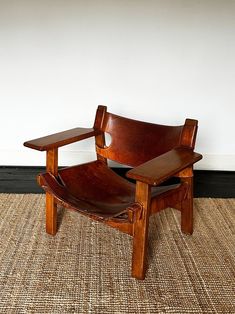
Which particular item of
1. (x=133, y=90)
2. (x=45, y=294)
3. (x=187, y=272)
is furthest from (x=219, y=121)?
(x=45, y=294)

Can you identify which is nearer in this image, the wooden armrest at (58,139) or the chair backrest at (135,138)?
the wooden armrest at (58,139)

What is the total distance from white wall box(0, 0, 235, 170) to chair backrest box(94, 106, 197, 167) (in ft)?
2.74

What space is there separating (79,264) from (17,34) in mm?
1801

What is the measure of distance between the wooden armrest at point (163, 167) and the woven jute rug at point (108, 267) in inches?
20.1

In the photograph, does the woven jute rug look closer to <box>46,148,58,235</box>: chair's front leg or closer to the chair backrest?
<box>46,148,58,235</box>: chair's front leg

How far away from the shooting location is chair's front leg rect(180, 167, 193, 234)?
164 cm

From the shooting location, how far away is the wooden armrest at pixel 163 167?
1.27m

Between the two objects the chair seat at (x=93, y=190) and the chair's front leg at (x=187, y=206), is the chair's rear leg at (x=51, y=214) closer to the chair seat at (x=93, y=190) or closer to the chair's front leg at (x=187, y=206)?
the chair seat at (x=93, y=190)

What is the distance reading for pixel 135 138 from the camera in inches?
72.7

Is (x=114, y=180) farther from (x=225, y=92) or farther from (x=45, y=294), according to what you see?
(x=225, y=92)

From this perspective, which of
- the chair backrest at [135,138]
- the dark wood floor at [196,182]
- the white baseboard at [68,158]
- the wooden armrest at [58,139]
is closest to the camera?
the wooden armrest at [58,139]

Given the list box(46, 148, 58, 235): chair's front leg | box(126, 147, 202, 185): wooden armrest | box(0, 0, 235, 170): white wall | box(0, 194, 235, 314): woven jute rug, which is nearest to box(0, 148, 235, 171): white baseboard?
box(0, 0, 235, 170): white wall

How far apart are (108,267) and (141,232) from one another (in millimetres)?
298

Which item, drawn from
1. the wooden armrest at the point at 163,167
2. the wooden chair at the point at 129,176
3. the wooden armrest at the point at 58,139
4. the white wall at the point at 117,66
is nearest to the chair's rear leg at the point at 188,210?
the wooden chair at the point at 129,176
